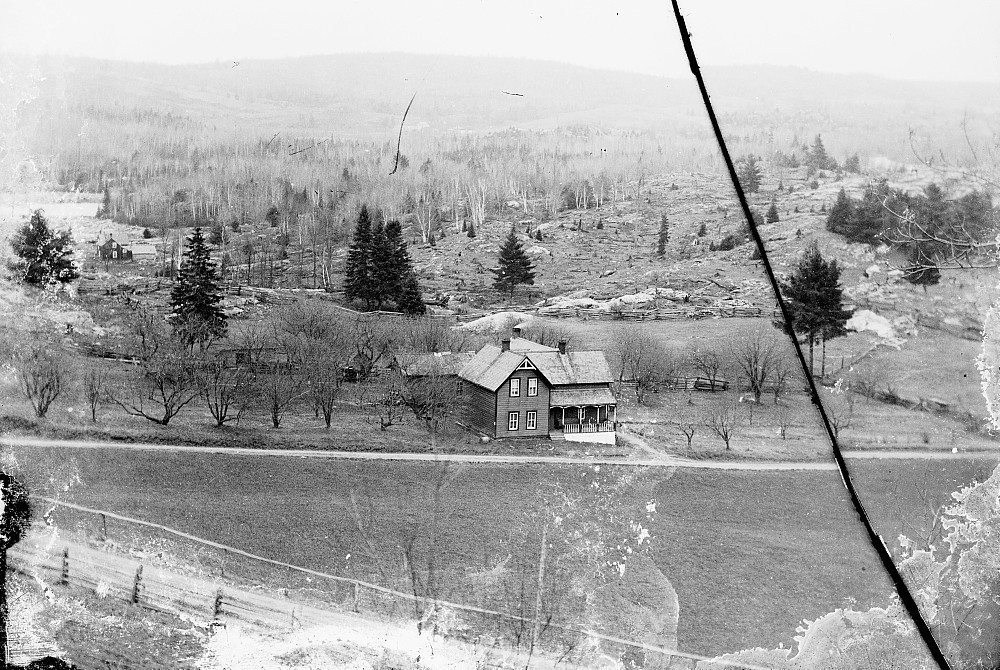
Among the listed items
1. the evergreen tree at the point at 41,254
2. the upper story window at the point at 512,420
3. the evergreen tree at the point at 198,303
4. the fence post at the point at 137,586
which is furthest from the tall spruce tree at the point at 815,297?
the evergreen tree at the point at 41,254

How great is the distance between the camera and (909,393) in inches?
124

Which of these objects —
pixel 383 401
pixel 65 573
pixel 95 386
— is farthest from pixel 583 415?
pixel 65 573

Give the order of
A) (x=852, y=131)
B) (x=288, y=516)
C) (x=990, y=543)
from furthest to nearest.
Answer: (x=288, y=516) < (x=852, y=131) < (x=990, y=543)

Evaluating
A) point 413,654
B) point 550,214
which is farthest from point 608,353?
point 413,654

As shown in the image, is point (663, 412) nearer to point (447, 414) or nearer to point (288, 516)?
point (447, 414)

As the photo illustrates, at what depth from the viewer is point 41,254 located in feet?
12.0

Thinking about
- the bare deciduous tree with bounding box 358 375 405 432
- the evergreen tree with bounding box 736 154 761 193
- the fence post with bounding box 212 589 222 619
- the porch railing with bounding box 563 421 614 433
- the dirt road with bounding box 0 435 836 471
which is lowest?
the fence post with bounding box 212 589 222 619

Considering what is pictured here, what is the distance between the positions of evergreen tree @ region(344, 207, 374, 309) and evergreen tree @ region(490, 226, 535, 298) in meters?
0.60

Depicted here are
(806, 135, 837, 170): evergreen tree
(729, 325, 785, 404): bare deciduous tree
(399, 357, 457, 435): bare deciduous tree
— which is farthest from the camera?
(399, 357, 457, 435): bare deciduous tree

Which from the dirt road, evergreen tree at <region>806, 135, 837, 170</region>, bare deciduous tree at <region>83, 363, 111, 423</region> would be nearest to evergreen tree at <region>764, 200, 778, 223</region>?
evergreen tree at <region>806, 135, 837, 170</region>

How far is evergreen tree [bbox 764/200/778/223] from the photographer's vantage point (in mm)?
2836

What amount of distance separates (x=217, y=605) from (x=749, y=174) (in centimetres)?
273

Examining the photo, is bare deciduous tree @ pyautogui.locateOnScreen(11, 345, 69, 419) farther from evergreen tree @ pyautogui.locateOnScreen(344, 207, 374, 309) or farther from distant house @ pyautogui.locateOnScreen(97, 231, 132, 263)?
evergreen tree @ pyautogui.locateOnScreen(344, 207, 374, 309)

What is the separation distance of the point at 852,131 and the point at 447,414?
206cm
